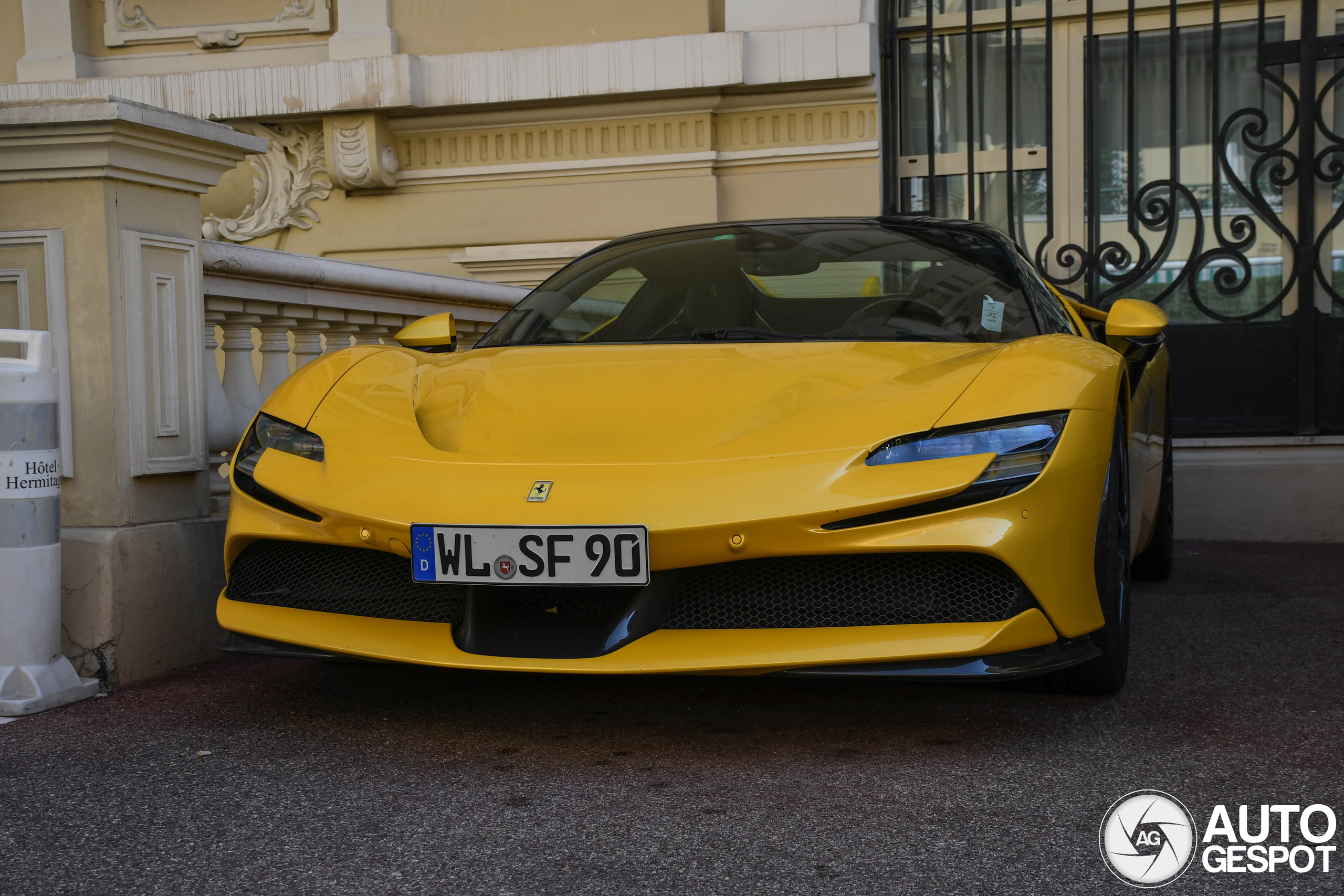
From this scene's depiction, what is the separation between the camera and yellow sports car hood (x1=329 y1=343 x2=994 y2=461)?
250cm

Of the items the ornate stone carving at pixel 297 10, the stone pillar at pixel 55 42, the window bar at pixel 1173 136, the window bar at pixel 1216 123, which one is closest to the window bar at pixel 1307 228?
the window bar at pixel 1216 123

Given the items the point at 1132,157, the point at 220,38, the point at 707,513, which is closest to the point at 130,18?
the point at 220,38

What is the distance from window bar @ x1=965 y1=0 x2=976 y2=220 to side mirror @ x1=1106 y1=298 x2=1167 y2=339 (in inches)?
136

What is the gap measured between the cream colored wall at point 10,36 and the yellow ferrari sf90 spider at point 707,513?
573 cm

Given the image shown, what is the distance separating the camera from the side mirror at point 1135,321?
10.7 feet

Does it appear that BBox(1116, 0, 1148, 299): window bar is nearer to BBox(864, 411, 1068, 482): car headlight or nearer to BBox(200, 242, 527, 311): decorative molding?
BBox(200, 242, 527, 311): decorative molding

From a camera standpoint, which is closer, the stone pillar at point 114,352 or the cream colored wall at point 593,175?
the stone pillar at point 114,352

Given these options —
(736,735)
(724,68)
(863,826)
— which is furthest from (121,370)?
(724,68)

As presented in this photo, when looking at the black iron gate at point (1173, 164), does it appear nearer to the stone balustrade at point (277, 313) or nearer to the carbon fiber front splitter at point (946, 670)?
the stone balustrade at point (277, 313)

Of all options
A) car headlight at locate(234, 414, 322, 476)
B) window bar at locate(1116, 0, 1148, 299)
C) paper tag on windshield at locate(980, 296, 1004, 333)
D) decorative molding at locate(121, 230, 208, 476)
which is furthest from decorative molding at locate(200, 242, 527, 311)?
window bar at locate(1116, 0, 1148, 299)

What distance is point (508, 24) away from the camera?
7.05 metres

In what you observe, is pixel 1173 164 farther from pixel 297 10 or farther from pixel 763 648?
pixel 763 648

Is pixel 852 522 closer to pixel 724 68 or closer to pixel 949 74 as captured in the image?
pixel 724 68

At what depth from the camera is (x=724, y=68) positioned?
6.65 m
